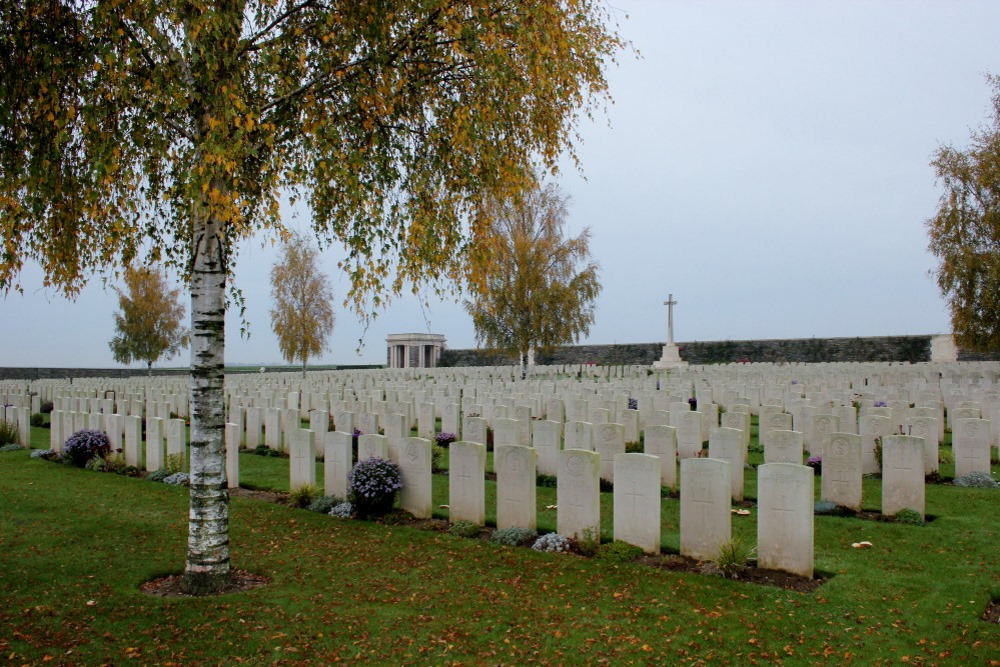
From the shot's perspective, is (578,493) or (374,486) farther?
(374,486)

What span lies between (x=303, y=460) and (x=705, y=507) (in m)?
5.63

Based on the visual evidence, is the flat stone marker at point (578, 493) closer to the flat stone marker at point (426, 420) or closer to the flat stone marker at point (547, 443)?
the flat stone marker at point (547, 443)

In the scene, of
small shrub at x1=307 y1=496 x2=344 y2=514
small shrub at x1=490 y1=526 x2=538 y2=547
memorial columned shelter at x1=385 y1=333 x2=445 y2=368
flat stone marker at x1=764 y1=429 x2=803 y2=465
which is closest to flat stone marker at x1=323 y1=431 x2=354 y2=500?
small shrub at x1=307 y1=496 x2=344 y2=514

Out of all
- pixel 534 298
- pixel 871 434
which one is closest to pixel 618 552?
pixel 871 434

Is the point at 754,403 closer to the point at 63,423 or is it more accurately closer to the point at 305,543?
the point at 305,543

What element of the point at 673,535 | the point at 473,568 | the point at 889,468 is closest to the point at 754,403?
the point at 889,468

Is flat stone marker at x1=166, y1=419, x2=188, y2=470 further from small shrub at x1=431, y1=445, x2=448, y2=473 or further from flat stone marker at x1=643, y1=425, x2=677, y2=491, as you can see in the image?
flat stone marker at x1=643, y1=425, x2=677, y2=491

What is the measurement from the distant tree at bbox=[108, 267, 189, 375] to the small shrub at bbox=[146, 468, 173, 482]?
30.1 meters

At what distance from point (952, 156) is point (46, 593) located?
30.2 metres

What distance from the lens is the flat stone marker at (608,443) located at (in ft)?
31.9

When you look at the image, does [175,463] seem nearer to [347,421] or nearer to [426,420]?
[347,421]

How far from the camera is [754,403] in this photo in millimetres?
18172

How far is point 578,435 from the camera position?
399 inches

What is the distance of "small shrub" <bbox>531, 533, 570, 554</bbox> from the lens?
7.18 metres
